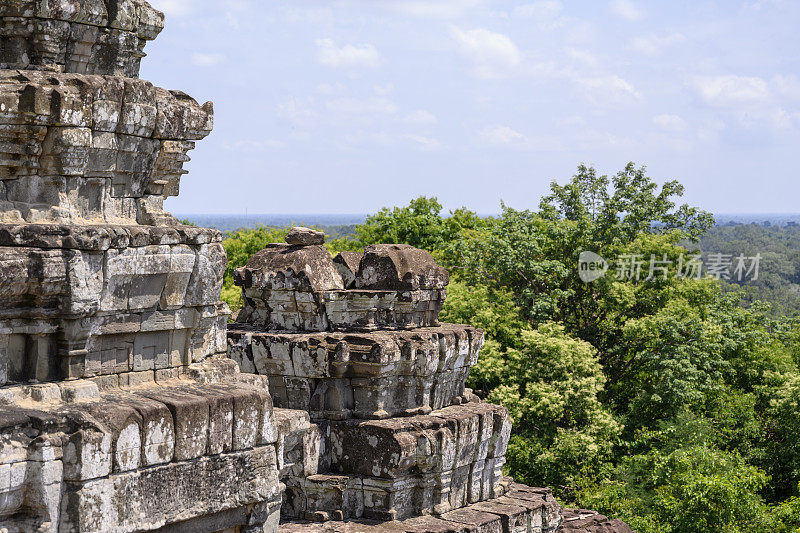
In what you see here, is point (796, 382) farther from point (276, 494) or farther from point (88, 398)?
point (88, 398)

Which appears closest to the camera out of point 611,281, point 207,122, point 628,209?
point 207,122

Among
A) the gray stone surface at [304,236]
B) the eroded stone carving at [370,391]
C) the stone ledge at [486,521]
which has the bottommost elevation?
the stone ledge at [486,521]

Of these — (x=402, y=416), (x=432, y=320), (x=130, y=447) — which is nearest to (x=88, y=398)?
(x=130, y=447)

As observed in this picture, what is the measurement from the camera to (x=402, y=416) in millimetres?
17141

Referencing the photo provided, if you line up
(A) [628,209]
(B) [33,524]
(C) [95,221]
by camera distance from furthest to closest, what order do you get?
(A) [628,209] → (C) [95,221] → (B) [33,524]

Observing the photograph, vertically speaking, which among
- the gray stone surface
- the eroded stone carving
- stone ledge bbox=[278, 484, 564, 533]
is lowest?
stone ledge bbox=[278, 484, 564, 533]

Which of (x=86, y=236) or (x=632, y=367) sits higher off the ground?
(x=86, y=236)

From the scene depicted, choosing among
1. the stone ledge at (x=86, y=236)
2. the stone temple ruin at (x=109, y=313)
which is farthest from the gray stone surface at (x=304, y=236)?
the stone ledge at (x=86, y=236)

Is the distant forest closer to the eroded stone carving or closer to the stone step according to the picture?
the stone step

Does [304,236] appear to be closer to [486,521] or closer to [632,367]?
[486,521]

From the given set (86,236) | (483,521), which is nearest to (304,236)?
(483,521)

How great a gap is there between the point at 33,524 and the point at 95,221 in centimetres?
349

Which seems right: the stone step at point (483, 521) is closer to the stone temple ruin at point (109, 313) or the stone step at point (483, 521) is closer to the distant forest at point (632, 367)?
the stone temple ruin at point (109, 313)

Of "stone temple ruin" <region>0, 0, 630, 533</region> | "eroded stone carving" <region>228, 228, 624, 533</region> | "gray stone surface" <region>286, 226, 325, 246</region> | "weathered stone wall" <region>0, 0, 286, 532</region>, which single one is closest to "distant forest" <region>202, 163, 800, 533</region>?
"eroded stone carving" <region>228, 228, 624, 533</region>
